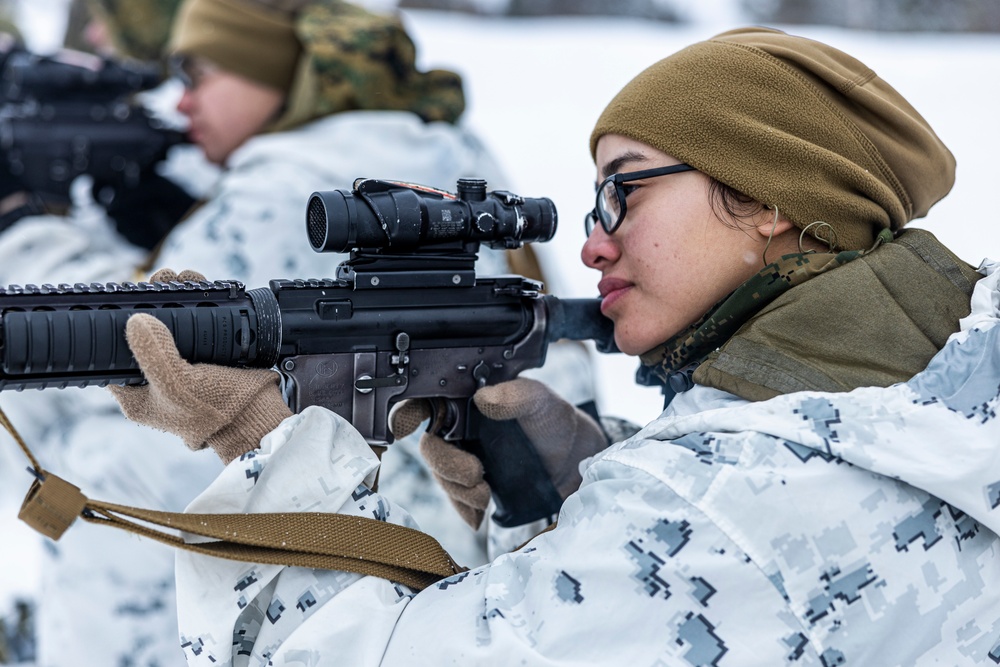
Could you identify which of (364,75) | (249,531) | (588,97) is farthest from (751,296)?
(588,97)

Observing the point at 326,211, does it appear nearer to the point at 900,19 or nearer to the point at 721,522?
the point at 721,522

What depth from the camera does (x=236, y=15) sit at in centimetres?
344

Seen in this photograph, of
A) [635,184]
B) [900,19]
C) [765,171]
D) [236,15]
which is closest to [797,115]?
[765,171]

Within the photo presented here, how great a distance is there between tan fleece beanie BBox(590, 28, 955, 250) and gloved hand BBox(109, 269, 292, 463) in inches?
29.6

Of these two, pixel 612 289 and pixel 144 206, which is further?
pixel 144 206

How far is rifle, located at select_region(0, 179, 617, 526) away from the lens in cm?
141

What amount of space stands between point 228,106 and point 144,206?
56cm

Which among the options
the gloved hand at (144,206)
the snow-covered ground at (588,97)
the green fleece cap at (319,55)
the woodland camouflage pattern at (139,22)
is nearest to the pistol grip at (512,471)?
the snow-covered ground at (588,97)

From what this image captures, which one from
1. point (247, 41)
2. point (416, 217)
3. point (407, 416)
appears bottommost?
point (407, 416)

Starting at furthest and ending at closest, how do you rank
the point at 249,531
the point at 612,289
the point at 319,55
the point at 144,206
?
the point at 144,206 → the point at 319,55 → the point at 612,289 → the point at 249,531

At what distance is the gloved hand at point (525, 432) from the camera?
75.2 inches

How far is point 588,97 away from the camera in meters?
7.07

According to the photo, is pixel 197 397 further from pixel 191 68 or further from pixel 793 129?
pixel 191 68

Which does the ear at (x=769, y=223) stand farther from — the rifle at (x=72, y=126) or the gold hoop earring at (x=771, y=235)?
the rifle at (x=72, y=126)
